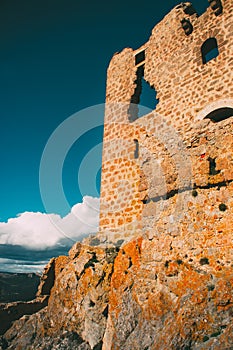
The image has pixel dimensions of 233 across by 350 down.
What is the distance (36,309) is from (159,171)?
849 centimetres

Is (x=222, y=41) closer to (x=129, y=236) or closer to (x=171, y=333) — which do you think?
(x=129, y=236)

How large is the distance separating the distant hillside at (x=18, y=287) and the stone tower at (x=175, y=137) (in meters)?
13.6

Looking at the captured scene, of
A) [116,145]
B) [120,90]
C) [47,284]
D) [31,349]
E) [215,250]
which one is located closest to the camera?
[215,250]

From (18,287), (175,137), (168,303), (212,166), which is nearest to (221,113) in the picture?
(175,137)

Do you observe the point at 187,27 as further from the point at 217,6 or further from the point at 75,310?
the point at 75,310

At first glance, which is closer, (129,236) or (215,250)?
(215,250)

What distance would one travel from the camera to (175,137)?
6383mm

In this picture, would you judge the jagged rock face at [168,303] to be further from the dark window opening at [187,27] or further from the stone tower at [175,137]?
the dark window opening at [187,27]

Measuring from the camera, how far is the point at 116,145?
37.4 ft

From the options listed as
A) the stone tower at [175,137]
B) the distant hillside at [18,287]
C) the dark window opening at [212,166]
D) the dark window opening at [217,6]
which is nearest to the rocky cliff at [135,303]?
the stone tower at [175,137]

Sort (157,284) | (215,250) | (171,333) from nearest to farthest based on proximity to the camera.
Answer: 1. (171,333)
2. (215,250)
3. (157,284)

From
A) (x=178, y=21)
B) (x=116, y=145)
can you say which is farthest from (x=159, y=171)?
(x=178, y=21)

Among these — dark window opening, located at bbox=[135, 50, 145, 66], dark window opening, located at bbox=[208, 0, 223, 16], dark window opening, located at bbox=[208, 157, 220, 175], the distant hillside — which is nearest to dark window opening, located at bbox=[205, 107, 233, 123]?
dark window opening, located at bbox=[208, 0, 223, 16]

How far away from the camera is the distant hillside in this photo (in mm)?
20311
